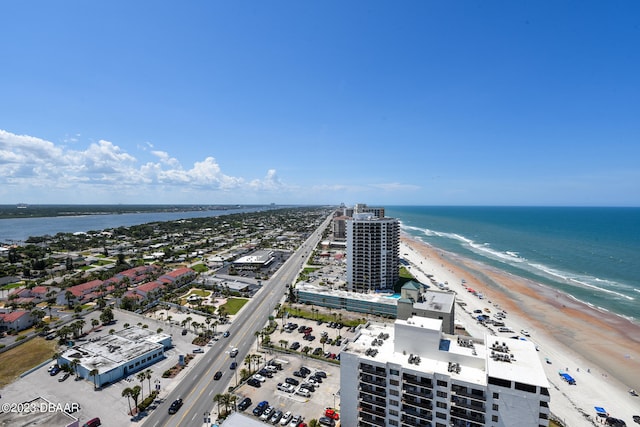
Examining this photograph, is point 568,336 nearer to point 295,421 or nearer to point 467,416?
point 467,416

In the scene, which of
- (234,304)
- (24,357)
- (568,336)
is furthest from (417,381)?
(24,357)

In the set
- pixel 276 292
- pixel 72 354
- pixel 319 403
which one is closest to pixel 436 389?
pixel 319 403

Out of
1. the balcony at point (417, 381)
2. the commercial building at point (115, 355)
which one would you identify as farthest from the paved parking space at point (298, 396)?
the commercial building at point (115, 355)

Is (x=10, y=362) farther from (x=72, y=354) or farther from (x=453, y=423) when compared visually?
(x=453, y=423)

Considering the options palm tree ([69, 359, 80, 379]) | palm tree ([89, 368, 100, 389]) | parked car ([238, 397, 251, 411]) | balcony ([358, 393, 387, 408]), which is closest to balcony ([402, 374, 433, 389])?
balcony ([358, 393, 387, 408])

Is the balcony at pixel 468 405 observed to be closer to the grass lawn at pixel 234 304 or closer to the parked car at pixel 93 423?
the parked car at pixel 93 423

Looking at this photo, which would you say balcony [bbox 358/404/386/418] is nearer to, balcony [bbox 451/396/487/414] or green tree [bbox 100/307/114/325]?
balcony [bbox 451/396/487/414]

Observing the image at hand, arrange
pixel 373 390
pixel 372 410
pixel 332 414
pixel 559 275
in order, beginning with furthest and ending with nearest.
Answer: pixel 559 275
pixel 332 414
pixel 372 410
pixel 373 390
